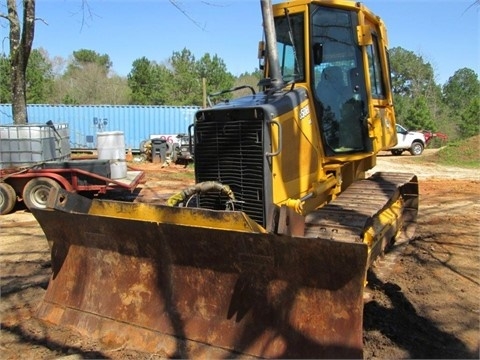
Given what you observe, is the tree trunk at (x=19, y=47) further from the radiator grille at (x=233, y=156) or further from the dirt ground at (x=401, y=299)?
the radiator grille at (x=233, y=156)

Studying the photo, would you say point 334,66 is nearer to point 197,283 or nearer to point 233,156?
point 233,156

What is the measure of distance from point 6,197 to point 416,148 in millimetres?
20069

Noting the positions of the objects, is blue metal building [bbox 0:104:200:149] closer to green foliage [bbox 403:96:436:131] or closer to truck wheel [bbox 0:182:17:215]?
truck wheel [bbox 0:182:17:215]

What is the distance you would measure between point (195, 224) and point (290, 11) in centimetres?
254

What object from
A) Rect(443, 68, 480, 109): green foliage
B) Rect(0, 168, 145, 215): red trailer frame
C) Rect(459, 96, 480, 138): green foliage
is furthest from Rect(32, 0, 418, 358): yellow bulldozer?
Rect(443, 68, 480, 109): green foliage

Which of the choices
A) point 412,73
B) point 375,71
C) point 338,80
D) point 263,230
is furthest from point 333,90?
point 412,73

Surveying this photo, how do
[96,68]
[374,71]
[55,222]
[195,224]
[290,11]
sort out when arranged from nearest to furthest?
[195,224] → [55,222] → [290,11] → [374,71] → [96,68]

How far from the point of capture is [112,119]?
26344 millimetres

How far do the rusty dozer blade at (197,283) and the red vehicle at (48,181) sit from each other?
5.76 meters

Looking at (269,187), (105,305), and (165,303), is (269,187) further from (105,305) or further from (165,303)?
(105,305)

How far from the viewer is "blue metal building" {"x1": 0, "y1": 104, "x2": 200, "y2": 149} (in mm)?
25984

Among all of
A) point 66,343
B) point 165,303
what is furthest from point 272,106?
point 66,343

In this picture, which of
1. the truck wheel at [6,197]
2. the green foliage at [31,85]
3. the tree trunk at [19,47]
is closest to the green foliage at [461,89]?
the green foliage at [31,85]

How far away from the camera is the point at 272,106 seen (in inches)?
173
